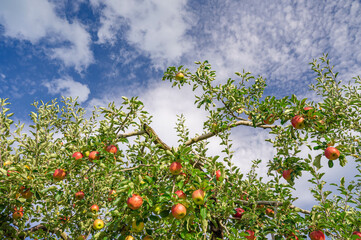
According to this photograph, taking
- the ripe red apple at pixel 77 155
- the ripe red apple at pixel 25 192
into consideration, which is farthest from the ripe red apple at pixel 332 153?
the ripe red apple at pixel 25 192

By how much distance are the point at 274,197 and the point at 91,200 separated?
15.9 ft

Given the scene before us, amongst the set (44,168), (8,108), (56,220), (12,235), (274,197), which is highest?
(8,108)

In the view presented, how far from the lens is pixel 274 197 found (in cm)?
507

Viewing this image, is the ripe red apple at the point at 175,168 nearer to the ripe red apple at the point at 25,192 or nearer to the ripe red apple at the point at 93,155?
the ripe red apple at the point at 93,155

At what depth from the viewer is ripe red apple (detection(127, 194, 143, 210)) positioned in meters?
3.20

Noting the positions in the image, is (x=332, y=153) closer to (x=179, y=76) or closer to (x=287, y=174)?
(x=287, y=174)

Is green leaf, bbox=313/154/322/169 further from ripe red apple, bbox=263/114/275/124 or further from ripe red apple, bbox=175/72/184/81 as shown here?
ripe red apple, bbox=175/72/184/81

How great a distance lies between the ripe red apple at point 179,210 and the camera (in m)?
3.08

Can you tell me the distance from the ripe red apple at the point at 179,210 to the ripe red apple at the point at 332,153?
2.96 meters

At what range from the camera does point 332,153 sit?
13.7ft

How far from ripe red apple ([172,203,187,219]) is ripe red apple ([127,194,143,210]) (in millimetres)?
505

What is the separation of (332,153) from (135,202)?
11.8ft

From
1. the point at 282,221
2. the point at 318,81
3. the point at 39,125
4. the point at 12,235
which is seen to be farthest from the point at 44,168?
the point at 318,81

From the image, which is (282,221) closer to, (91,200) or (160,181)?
(160,181)
